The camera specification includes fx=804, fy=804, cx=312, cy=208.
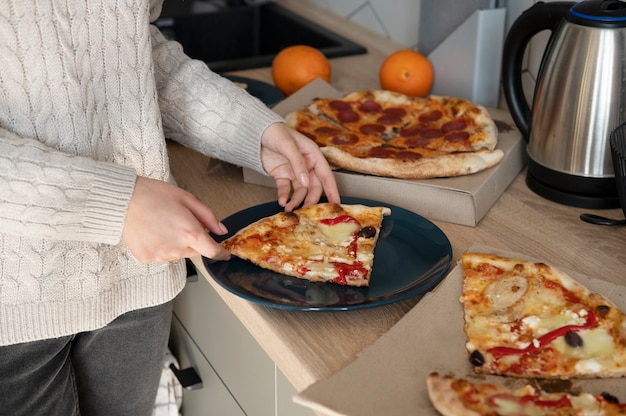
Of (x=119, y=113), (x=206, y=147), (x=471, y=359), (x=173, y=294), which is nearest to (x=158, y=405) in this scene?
(x=173, y=294)

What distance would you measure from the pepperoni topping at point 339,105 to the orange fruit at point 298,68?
16 cm

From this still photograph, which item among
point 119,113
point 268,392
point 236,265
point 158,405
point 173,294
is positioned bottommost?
point 158,405

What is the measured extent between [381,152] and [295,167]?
0.73 ft

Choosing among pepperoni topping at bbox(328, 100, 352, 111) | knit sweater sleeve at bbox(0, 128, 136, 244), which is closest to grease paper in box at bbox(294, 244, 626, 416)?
knit sweater sleeve at bbox(0, 128, 136, 244)

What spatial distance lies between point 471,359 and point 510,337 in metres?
0.07

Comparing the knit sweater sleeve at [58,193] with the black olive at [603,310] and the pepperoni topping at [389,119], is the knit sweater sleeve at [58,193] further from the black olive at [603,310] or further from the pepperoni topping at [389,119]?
the pepperoni topping at [389,119]

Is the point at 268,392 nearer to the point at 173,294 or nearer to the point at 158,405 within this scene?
the point at 173,294

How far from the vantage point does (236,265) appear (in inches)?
42.3

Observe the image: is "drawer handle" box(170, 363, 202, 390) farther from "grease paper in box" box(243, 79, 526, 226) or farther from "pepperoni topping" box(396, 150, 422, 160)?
"pepperoni topping" box(396, 150, 422, 160)

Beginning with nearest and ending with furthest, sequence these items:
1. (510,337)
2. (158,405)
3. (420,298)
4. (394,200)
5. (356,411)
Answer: (356,411) < (510,337) < (420,298) < (394,200) < (158,405)

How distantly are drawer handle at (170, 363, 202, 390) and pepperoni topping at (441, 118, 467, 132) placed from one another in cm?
67

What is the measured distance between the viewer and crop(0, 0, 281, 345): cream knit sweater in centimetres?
93

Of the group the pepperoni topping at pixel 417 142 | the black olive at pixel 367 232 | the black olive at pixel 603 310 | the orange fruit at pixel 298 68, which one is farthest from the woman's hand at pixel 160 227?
the orange fruit at pixel 298 68

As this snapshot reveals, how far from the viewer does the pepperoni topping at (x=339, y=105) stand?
1547mm
